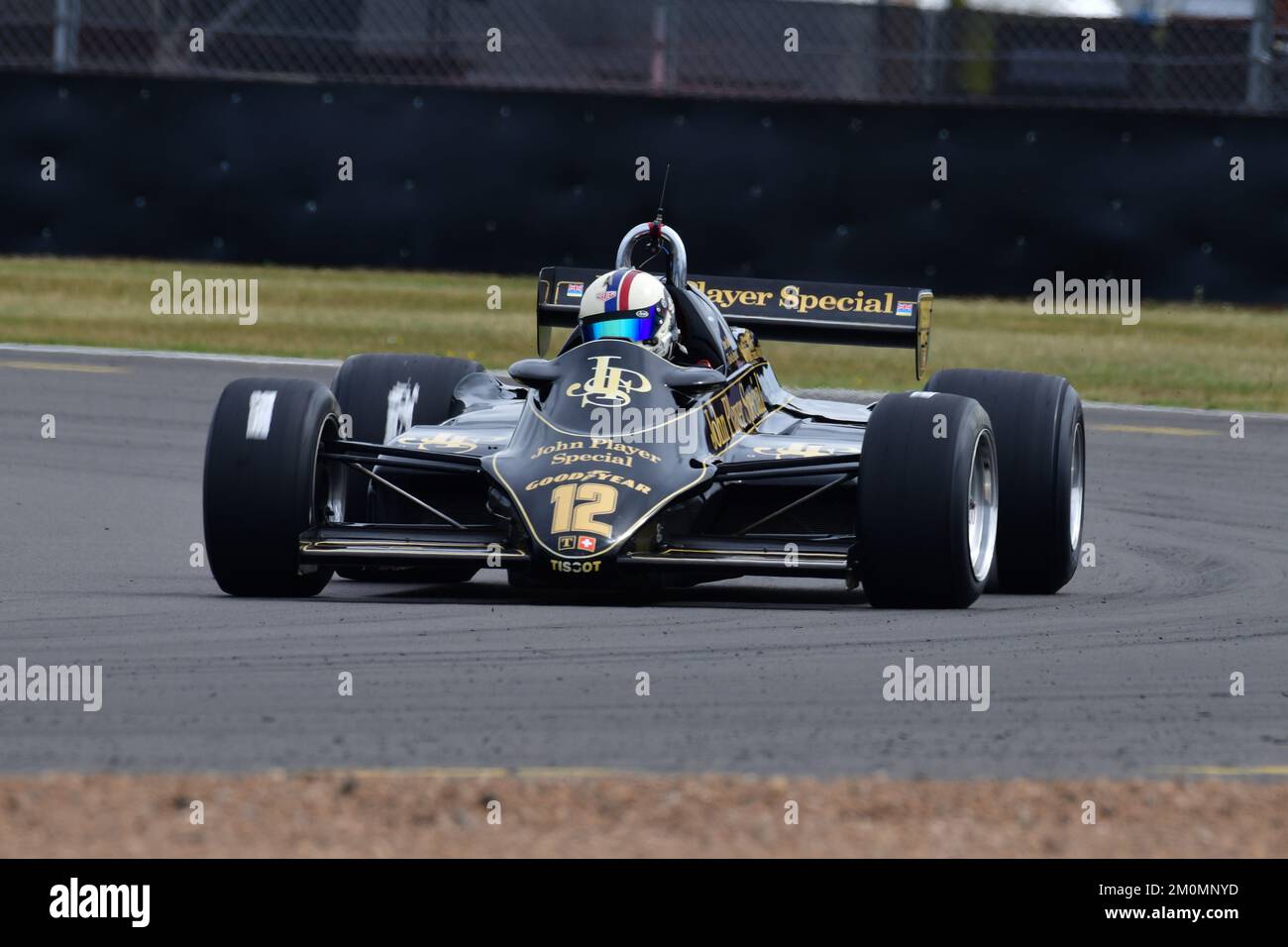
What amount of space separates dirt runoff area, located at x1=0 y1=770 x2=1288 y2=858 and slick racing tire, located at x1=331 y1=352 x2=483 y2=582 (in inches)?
179

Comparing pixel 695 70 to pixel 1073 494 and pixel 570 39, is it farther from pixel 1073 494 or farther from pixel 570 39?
pixel 1073 494

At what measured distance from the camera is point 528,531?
789 centimetres

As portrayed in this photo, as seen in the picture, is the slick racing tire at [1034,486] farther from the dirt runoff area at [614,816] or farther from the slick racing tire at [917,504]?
the dirt runoff area at [614,816]

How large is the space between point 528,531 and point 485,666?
3.98 feet

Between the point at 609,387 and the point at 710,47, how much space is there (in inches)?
472

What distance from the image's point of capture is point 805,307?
403 inches

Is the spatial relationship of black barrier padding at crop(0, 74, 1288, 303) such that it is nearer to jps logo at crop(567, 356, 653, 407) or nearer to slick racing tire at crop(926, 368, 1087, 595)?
slick racing tire at crop(926, 368, 1087, 595)

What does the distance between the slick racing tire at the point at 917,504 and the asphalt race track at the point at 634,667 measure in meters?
0.14

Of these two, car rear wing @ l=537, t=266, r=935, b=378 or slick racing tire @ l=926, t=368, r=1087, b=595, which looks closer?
slick racing tire @ l=926, t=368, r=1087, b=595

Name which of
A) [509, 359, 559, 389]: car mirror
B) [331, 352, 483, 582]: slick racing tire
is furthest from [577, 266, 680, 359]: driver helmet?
[331, 352, 483, 582]: slick racing tire

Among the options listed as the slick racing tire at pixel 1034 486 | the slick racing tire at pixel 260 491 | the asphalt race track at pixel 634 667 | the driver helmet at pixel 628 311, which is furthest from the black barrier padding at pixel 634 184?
the slick racing tire at pixel 260 491

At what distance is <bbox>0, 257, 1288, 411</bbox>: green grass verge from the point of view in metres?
17.5

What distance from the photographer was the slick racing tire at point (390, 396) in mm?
9844
